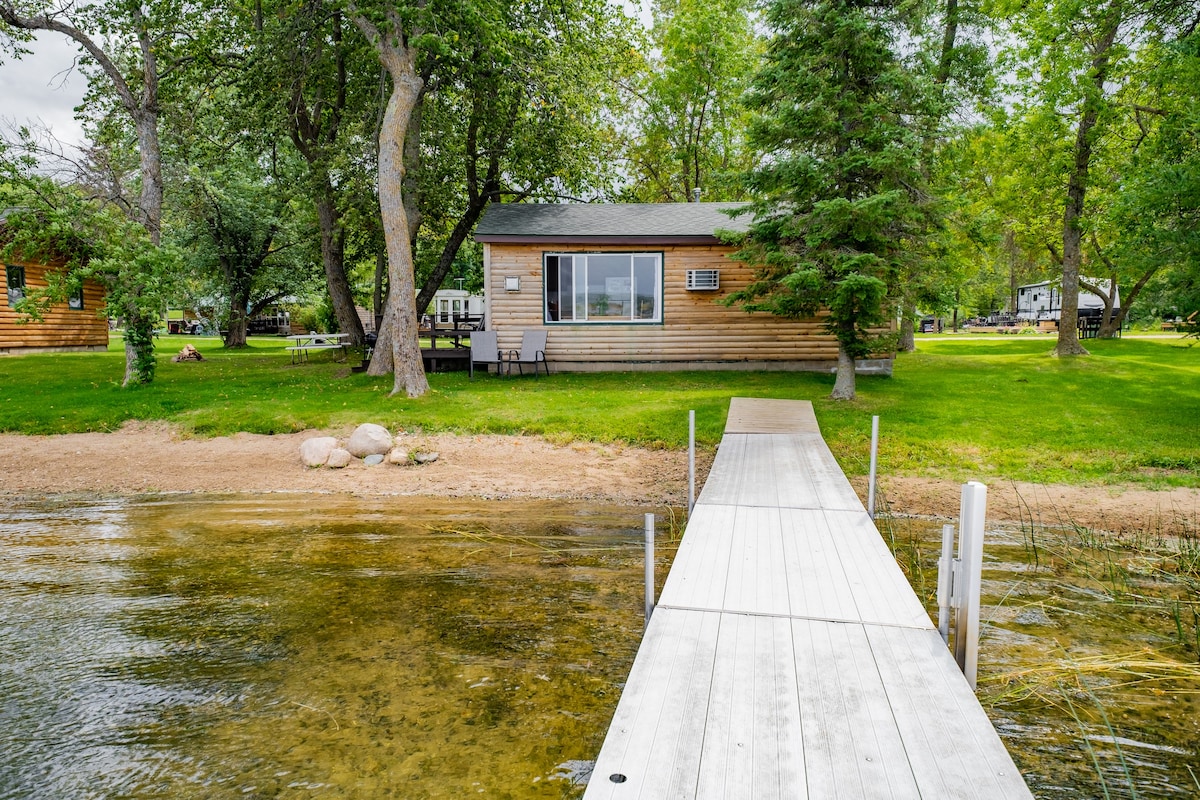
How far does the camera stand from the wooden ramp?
212cm

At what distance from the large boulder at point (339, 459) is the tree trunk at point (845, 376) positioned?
7258mm

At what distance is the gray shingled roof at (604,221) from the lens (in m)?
14.8

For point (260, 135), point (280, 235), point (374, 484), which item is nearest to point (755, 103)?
point (374, 484)

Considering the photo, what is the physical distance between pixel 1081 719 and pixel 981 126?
61.9ft

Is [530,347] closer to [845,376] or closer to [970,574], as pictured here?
[845,376]

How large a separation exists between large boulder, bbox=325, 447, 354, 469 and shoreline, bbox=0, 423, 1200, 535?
0.11 metres

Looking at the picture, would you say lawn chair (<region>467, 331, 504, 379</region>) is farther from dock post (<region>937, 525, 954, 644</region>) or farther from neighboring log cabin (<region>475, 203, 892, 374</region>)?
dock post (<region>937, 525, 954, 644</region>)

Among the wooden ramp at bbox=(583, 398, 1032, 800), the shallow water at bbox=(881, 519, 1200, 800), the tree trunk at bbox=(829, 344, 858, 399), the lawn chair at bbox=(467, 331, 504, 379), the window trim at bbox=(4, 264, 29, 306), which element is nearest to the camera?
the wooden ramp at bbox=(583, 398, 1032, 800)

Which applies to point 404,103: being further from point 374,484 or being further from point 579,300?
point 374,484

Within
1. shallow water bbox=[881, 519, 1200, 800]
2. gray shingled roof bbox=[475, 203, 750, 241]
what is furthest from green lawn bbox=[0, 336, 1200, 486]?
gray shingled roof bbox=[475, 203, 750, 241]

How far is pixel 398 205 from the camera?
39.4 ft

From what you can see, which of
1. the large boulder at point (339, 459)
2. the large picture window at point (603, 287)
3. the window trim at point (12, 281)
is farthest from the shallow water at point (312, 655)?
the window trim at point (12, 281)

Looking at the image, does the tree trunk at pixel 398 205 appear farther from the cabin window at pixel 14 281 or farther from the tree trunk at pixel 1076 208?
the tree trunk at pixel 1076 208

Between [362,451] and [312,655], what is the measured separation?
4934 millimetres
